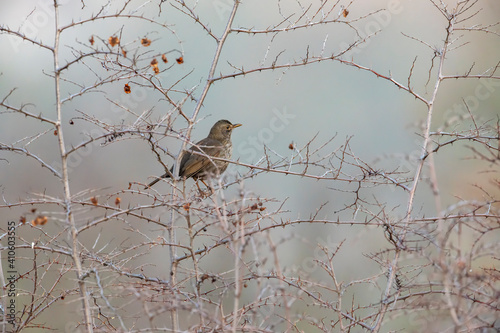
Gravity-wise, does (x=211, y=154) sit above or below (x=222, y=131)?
below

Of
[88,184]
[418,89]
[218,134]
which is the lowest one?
[218,134]

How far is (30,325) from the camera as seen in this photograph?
4.68 meters

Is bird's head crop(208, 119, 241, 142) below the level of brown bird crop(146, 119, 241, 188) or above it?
above

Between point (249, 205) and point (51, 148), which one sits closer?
point (249, 205)

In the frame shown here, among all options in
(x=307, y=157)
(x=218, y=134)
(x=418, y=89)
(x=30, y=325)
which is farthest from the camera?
(x=418, y=89)

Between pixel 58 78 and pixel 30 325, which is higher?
pixel 58 78

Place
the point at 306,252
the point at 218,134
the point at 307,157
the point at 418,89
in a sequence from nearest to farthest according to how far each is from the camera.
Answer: the point at 307,157 → the point at 218,134 → the point at 306,252 → the point at 418,89

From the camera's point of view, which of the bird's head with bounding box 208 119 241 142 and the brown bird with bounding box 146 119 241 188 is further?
the bird's head with bounding box 208 119 241 142

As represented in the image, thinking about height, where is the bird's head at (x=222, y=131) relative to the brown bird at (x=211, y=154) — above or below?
above

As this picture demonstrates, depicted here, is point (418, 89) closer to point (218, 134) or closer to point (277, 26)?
point (218, 134)

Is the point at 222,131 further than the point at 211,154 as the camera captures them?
Yes

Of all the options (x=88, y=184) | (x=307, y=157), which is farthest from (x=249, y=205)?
(x=88, y=184)

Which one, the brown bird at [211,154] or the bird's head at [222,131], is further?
Result: the bird's head at [222,131]

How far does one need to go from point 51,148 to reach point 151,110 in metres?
11.3
